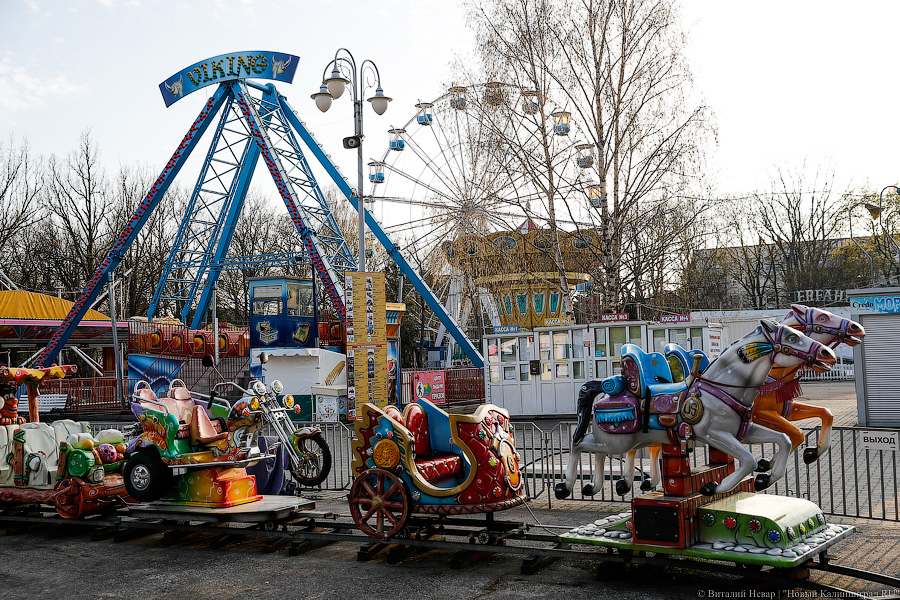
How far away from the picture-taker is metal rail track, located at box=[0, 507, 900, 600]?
6434 millimetres

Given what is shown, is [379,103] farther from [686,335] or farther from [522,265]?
[686,335]

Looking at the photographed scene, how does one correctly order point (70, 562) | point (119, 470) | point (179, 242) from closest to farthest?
point (70, 562)
point (119, 470)
point (179, 242)

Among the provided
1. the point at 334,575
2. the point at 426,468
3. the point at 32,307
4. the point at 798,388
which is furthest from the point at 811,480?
the point at 32,307

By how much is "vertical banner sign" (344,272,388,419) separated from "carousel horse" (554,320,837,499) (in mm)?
11814

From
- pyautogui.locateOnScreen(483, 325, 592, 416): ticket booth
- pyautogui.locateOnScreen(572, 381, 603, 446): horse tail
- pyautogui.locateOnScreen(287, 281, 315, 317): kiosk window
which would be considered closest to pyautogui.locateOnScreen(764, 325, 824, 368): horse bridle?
pyautogui.locateOnScreen(572, 381, 603, 446): horse tail

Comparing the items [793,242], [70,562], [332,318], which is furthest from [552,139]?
[793,242]

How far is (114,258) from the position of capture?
2739cm

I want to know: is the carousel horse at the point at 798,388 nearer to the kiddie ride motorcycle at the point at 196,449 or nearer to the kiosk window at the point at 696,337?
the kiddie ride motorcycle at the point at 196,449

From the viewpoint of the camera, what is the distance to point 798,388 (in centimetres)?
648

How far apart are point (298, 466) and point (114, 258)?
62.9 ft

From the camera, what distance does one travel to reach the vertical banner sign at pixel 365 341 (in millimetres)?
18484

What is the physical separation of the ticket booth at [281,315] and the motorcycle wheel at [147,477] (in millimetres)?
14279

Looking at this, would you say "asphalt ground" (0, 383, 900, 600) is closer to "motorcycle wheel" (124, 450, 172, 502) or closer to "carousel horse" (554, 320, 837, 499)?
"motorcycle wheel" (124, 450, 172, 502)

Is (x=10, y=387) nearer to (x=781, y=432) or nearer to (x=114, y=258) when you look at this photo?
(x=781, y=432)
